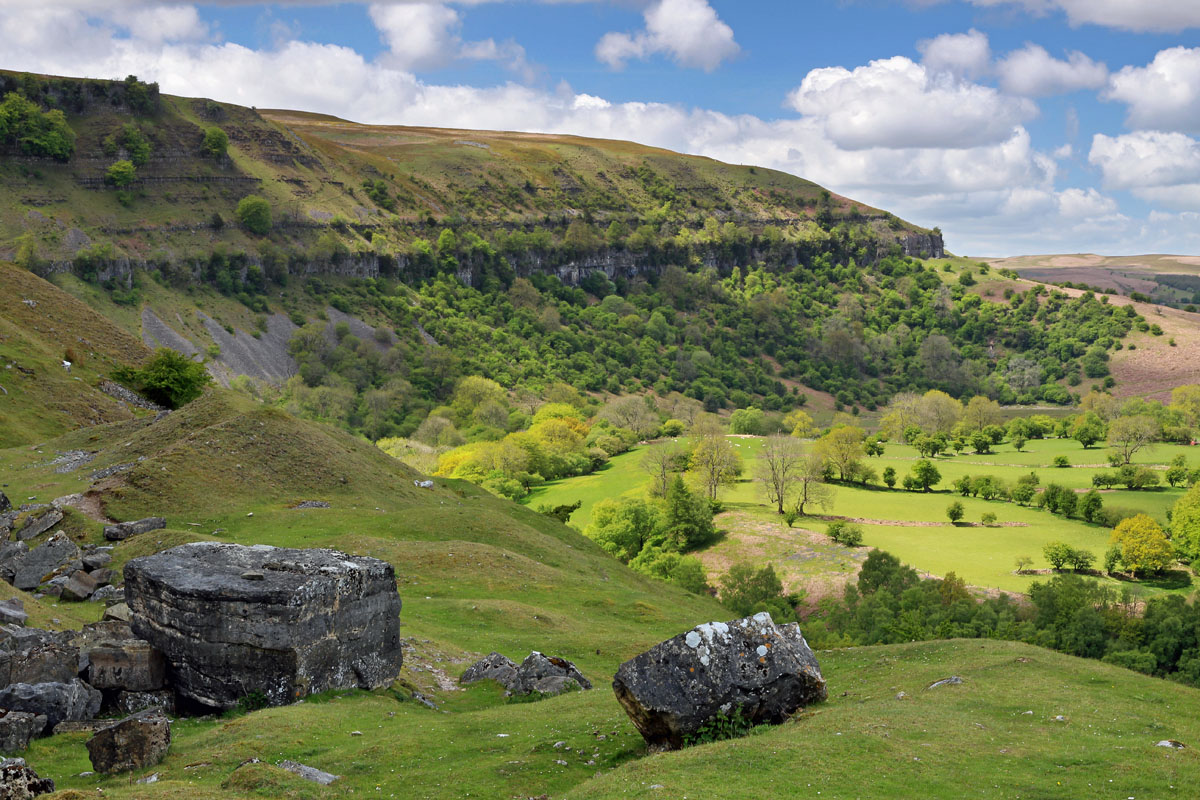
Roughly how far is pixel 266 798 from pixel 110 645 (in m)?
9.18

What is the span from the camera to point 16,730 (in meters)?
19.2

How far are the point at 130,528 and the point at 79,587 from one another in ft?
23.9

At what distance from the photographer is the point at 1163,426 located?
15662 cm

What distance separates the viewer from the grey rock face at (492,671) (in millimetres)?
27938

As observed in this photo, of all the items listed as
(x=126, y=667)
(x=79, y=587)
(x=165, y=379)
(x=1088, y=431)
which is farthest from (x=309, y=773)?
(x=1088, y=431)

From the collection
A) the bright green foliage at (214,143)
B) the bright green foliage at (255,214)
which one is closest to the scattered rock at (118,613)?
the bright green foliage at (255,214)

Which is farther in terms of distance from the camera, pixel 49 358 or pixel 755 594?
pixel 755 594

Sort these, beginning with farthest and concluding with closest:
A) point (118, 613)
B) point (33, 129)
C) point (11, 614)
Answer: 1. point (33, 129)
2. point (118, 613)
3. point (11, 614)

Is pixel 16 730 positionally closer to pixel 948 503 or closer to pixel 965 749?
pixel 965 749

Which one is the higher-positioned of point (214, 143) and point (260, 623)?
point (214, 143)

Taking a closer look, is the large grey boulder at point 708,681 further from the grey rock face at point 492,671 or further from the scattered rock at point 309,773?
the grey rock face at point 492,671

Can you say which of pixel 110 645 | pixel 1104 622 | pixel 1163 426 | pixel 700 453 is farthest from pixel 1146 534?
pixel 110 645

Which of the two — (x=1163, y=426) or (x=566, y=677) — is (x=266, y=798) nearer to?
(x=566, y=677)

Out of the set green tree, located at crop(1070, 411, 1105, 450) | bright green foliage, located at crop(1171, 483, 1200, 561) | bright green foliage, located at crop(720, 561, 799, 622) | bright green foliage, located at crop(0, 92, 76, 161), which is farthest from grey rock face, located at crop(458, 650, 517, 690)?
green tree, located at crop(1070, 411, 1105, 450)
